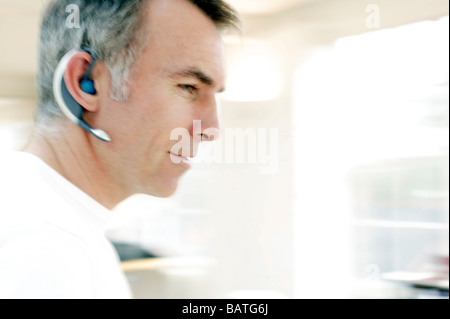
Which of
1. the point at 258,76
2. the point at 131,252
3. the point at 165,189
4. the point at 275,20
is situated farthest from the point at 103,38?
the point at 258,76

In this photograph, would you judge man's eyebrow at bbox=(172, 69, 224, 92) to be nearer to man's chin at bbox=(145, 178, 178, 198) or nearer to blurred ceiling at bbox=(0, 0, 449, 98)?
man's chin at bbox=(145, 178, 178, 198)

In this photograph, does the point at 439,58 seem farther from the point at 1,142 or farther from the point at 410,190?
the point at 1,142

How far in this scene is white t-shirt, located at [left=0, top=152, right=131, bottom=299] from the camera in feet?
1.38

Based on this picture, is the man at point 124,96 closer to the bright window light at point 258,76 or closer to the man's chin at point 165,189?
the man's chin at point 165,189

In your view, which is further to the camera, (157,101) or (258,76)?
Answer: (258,76)

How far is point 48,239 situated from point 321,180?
1.74 m

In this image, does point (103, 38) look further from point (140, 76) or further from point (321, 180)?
point (321, 180)

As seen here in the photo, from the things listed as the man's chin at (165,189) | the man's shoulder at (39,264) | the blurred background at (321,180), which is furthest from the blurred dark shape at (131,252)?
the man's shoulder at (39,264)

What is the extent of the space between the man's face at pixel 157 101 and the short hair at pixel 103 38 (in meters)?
0.01

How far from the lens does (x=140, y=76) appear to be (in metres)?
0.65

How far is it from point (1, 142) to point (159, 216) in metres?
0.73

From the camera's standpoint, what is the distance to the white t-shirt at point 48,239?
0.42 metres
